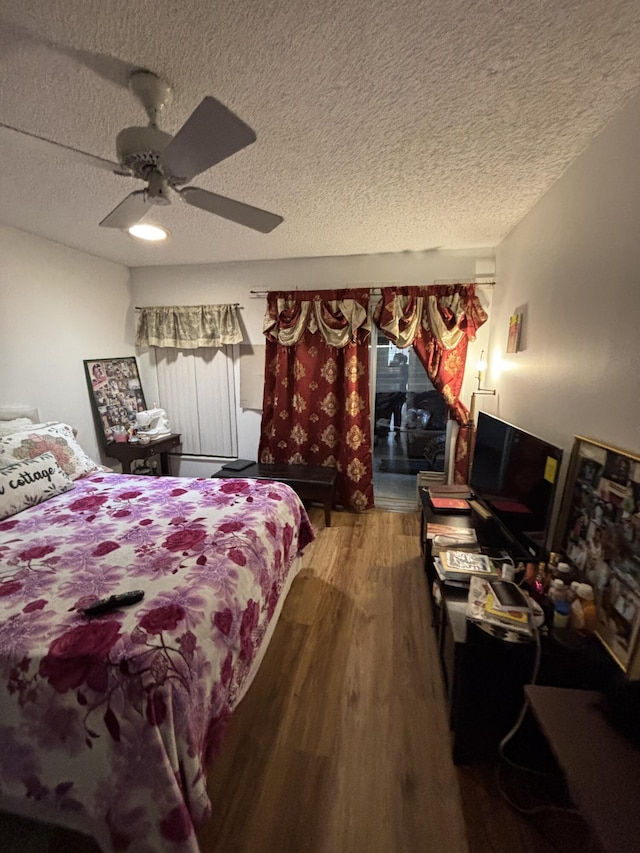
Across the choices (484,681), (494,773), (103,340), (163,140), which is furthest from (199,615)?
(103,340)

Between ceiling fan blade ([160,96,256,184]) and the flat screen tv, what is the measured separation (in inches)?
62.8

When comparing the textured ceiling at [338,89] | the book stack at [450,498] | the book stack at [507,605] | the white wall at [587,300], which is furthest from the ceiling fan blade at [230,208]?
the book stack at [450,498]

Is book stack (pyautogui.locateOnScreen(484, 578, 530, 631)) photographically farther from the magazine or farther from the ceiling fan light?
the ceiling fan light

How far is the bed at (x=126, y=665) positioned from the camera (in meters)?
0.90

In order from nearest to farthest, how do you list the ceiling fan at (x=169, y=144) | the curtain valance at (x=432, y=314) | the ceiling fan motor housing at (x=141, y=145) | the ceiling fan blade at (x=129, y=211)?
1. the ceiling fan at (x=169, y=144)
2. the ceiling fan motor housing at (x=141, y=145)
3. the ceiling fan blade at (x=129, y=211)
4. the curtain valance at (x=432, y=314)

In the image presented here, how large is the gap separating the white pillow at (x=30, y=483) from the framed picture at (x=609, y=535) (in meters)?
2.69

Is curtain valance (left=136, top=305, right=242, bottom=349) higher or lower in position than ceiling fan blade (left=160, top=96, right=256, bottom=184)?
lower

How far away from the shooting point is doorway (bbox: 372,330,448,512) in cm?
350

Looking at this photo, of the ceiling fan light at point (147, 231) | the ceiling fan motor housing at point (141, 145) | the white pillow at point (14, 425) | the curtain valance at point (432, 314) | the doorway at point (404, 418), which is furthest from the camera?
the doorway at point (404, 418)

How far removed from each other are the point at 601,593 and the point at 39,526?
94.7 inches

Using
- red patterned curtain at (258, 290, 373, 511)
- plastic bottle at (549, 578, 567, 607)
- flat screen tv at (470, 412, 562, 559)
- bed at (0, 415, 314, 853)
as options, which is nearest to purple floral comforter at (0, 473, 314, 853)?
bed at (0, 415, 314, 853)

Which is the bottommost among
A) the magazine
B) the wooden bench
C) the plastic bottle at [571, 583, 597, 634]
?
the wooden bench

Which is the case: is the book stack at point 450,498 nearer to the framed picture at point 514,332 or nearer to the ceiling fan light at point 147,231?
the framed picture at point 514,332

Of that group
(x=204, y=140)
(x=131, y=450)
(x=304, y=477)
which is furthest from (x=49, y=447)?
(x=204, y=140)
